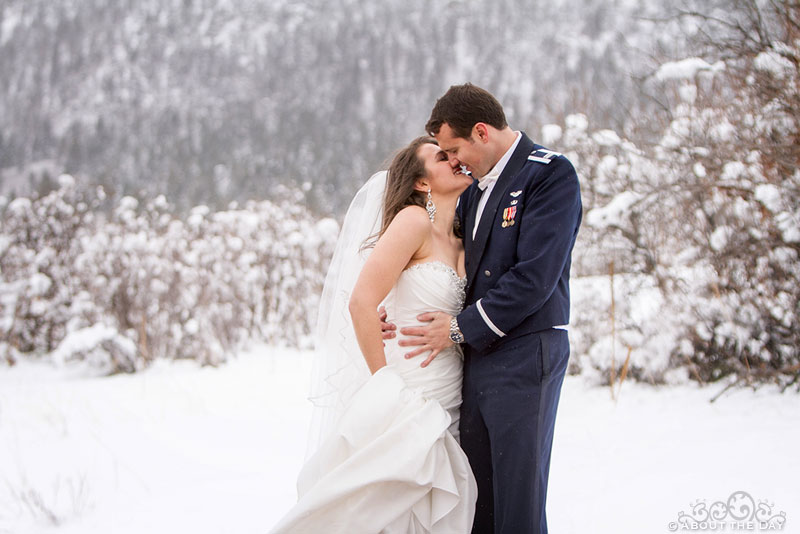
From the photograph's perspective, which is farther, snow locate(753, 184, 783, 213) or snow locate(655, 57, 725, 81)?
snow locate(655, 57, 725, 81)

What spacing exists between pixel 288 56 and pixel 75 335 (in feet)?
217

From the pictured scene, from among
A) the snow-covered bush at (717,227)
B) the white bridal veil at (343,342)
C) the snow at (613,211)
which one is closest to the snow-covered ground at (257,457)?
the snow-covered bush at (717,227)

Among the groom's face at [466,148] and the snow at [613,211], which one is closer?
the groom's face at [466,148]

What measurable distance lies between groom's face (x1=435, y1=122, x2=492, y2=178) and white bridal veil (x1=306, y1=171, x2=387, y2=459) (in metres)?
0.43

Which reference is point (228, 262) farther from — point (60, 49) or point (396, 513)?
point (60, 49)

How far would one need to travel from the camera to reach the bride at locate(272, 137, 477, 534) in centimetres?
198

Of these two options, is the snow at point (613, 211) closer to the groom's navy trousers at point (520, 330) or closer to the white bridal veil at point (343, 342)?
the white bridal veil at point (343, 342)

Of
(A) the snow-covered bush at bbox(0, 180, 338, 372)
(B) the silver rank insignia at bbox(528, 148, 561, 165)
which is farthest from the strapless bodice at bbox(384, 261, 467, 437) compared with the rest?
(A) the snow-covered bush at bbox(0, 180, 338, 372)

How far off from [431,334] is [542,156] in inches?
29.2

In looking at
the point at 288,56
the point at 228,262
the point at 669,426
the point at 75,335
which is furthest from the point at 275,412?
the point at 288,56

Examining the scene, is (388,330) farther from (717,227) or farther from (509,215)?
(717,227)

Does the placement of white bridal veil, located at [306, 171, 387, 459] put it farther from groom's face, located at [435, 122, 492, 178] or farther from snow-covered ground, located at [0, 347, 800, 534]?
snow-covered ground, located at [0, 347, 800, 534]

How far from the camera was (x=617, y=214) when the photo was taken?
5.03 meters

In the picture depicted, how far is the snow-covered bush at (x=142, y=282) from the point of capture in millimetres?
8062
